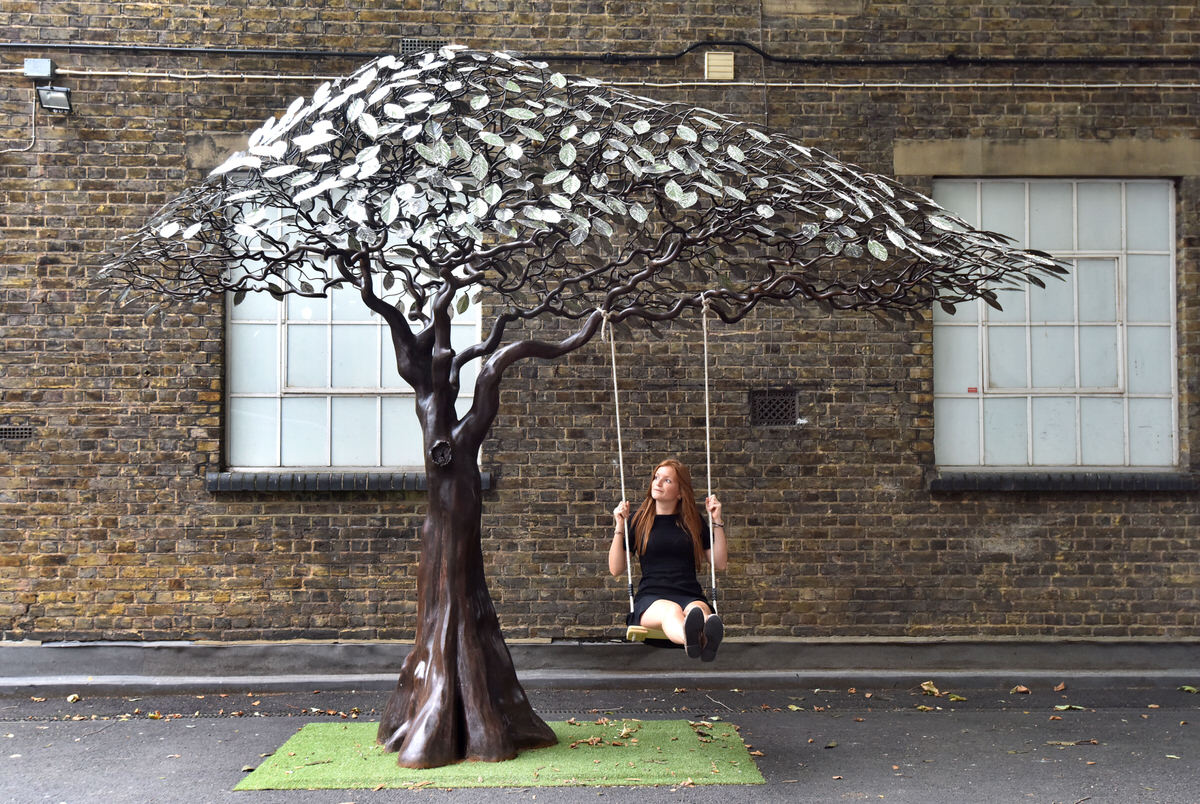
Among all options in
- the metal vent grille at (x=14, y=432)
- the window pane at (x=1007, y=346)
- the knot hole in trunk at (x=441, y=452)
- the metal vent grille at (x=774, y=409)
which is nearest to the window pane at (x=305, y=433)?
the metal vent grille at (x=14, y=432)

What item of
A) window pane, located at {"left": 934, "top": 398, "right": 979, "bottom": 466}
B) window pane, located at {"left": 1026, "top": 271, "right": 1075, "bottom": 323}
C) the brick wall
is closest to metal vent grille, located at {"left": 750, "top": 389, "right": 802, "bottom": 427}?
the brick wall

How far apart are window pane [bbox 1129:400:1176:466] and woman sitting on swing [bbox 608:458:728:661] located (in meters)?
4.07

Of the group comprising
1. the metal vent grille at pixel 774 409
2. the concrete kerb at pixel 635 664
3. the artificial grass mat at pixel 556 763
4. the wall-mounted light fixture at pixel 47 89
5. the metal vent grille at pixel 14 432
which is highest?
the wall-mounted light fixture at pixel 47 89

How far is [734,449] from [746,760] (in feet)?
8.92

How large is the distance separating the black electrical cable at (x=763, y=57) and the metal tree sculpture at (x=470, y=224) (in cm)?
196

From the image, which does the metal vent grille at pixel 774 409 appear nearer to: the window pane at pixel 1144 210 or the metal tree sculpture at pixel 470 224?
the metal tree sculpture at pixel 470 224

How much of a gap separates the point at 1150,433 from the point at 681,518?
4.41 m

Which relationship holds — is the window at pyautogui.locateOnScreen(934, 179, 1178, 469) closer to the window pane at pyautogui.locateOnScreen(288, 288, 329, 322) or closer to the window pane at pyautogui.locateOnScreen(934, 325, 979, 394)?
the window pane at pyautogui.locateOnScreen(934, 325, 979, 394)

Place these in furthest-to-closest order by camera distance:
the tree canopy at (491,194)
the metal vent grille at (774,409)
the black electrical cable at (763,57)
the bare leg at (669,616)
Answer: the metal vent grille at (774,409)
the black electrical cable at (763,57)
the bare leg at (669,616)
the tree canopy at (491,194)

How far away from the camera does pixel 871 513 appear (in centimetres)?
786

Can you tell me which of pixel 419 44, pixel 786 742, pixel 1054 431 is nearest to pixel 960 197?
pixel 1054 431

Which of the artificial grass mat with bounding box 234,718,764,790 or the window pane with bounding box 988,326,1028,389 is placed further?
the window pane with bounding box 988,326,1028,389

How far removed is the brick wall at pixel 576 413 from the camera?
771 centimetres

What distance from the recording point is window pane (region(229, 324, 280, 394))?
796 cm
